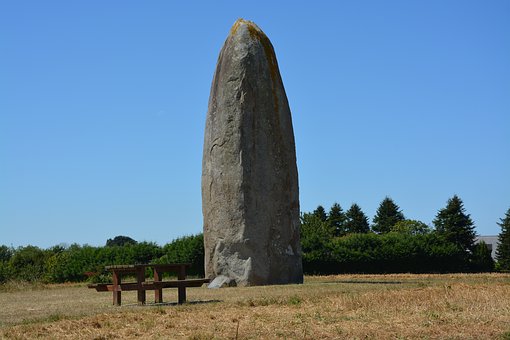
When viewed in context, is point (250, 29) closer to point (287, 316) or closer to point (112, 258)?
point (287, 316)

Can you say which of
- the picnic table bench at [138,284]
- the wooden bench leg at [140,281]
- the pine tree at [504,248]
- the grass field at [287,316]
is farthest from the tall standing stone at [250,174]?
the pine tree at [504,248]

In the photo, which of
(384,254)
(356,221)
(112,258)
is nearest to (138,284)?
(112,258)

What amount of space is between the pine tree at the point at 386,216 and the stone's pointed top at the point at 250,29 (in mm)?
53765

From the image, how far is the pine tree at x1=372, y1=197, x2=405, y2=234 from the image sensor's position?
7356 cm

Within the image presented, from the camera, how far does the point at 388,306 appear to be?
502 inches

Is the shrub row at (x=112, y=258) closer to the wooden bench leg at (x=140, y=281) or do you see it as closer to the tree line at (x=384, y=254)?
the tree line at (x=384, y=254)

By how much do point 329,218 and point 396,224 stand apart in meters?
6.59

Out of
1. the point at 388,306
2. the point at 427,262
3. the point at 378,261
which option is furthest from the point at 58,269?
the point at 388,306

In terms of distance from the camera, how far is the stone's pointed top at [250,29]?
21.3 metres

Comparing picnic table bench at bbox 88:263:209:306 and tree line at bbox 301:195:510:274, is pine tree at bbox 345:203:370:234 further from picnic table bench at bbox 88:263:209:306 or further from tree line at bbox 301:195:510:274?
picnic table bench at bbox 88:263:209:306

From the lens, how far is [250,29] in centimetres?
2139

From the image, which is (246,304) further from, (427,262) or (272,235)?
(427,262)

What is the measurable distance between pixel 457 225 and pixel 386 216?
71.5ft

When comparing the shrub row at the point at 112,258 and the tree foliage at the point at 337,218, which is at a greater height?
the tree foliage at the point at 337,218
